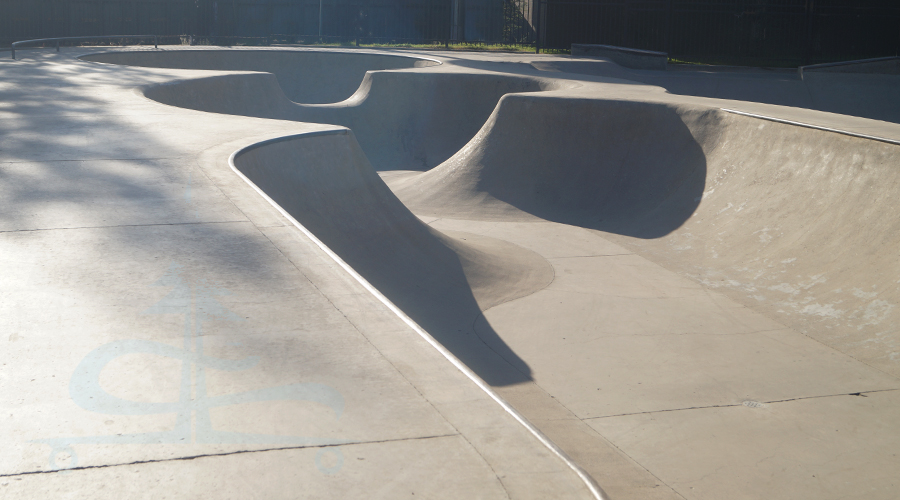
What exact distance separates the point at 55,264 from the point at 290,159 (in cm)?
364

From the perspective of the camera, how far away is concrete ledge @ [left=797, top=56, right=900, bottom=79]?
1952 cm

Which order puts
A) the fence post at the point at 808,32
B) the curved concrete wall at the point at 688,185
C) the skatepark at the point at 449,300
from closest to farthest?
the skatepark at the point at 449,300, the curved concrete wall at the point at 688,185, the fence post at the point at 808,32

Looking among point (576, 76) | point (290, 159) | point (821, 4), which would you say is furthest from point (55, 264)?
point (821, 4)

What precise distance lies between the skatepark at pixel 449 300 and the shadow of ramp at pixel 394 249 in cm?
4

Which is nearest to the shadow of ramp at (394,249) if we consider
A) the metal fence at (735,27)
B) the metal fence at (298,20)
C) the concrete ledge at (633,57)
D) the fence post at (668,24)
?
the concrete ledge at (633,57)

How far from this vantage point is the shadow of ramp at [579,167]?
1024 cm

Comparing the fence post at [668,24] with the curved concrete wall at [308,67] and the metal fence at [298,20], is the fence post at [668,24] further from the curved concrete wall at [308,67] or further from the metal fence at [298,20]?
the curved concrete wall at [308,67]

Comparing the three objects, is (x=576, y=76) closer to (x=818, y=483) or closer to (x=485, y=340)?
Result: (x=485, y=340)

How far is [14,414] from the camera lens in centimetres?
211

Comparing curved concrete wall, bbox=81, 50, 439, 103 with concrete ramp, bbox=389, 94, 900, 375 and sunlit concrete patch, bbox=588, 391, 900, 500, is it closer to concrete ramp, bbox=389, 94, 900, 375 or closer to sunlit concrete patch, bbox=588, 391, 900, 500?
concrete ramp, bbox=389, 94, 900, 375

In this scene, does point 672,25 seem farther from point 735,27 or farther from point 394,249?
point 394,249

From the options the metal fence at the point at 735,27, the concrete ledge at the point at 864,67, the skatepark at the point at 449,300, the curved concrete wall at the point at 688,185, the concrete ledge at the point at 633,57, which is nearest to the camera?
the skatepark at the point at 449,300

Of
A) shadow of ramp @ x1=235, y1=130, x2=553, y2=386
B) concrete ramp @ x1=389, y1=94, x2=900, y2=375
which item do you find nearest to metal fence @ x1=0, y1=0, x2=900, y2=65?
concrete ramp @ x1=389, y1=94, x2=900, y2=375

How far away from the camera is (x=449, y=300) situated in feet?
23.9
